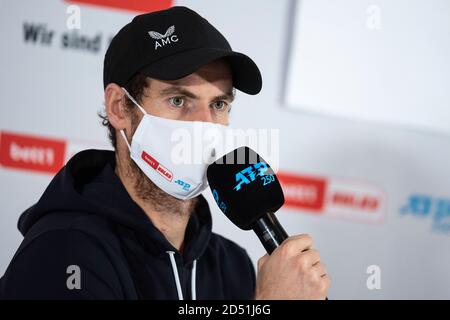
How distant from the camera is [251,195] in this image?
0.83 meters

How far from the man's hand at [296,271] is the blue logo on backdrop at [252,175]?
117 mm

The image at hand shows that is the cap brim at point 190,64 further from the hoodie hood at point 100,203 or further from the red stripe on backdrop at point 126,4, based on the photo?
the red stripe on backdrop at point 126,4

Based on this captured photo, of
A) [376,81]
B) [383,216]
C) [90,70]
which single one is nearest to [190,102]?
[90,70]

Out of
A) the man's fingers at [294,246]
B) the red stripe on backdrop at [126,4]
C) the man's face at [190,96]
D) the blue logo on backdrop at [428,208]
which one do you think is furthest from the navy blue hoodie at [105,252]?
the blue logo on backdrop at [428,208]

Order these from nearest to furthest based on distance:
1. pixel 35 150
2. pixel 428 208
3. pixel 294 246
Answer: pixel 294 246 < pixel 35 150 < pixel 428 208

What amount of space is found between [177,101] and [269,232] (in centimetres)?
32

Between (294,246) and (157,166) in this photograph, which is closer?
(294,246)

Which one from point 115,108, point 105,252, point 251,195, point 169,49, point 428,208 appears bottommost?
point 428,208

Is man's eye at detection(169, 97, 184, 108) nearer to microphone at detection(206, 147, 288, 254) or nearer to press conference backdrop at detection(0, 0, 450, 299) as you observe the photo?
microphone at detection(206, 147, 288, 254)

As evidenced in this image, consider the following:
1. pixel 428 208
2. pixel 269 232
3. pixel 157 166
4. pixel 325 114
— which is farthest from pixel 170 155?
pixel 428 208

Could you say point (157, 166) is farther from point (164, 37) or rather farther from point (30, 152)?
point (30, 152)

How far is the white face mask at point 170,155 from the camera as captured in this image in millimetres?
977

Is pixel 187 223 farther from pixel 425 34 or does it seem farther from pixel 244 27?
pixel 425 34

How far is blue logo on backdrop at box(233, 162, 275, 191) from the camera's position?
33.1 inches
